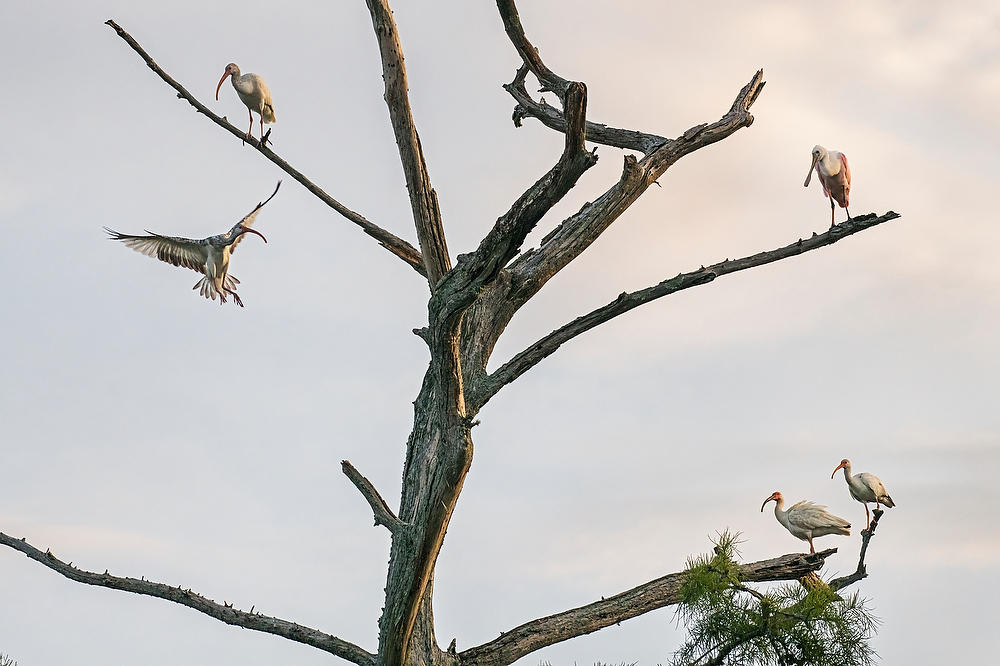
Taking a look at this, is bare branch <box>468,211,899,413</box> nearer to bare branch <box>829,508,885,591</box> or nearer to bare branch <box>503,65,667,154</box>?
bare branch <box>503,65,667,154</box>

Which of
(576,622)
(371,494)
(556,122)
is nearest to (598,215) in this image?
(556,122)

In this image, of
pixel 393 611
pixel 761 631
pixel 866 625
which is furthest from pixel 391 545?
pixel 866 625

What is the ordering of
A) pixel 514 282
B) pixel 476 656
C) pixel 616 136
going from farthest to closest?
pixel 616 136
pixel 514 282
pixel 476 656

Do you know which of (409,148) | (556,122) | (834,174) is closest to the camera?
(409,148)

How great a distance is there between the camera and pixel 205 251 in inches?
264

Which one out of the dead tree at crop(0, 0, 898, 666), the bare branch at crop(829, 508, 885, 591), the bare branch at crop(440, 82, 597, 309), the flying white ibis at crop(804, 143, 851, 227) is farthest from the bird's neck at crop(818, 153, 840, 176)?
the bare branch at crop(440, 82, 597, 309)

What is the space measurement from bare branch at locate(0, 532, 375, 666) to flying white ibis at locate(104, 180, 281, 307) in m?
1.88

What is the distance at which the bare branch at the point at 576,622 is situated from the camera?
16.8 ft

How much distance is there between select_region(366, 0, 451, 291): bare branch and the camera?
3953 mm

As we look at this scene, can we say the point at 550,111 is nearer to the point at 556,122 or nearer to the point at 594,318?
the point at 556,122

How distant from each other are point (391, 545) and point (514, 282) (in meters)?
1.65

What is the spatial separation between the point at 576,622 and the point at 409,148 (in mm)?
2548

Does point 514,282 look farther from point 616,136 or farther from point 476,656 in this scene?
point 476,656

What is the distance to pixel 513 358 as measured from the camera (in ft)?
15.3
